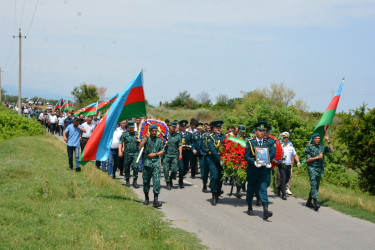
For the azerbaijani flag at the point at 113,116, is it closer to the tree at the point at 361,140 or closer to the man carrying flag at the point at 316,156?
the man carrying flag at the point at 316,156

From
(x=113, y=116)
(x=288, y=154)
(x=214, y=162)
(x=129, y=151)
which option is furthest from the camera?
(x=129, y=151)

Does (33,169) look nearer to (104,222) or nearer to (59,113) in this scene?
(104,222)

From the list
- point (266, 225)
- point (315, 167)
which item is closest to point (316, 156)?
point (315, 167)

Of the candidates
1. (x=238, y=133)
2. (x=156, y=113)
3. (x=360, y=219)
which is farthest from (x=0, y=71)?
(x=360, y=219)

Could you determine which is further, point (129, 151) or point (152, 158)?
point (129, 151)

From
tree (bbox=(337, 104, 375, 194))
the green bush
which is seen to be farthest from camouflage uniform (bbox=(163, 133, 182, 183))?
the green bush

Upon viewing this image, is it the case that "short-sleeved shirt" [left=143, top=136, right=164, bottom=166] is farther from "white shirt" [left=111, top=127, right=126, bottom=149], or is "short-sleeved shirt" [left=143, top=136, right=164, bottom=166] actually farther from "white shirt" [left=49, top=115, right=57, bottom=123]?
"white shirt" [left=49, top=115, right=57, bottom=123]

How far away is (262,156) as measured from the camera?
10789 millimetres

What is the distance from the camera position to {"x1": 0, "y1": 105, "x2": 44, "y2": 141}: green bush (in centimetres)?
Result: 3081

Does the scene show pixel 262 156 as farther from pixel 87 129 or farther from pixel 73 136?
pixel 87 129

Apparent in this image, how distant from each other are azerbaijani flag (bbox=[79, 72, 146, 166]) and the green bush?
2129 centimetres

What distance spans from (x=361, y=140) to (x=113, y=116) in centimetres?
988

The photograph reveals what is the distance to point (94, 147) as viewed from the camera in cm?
1094

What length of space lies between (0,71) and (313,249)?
260 feet
